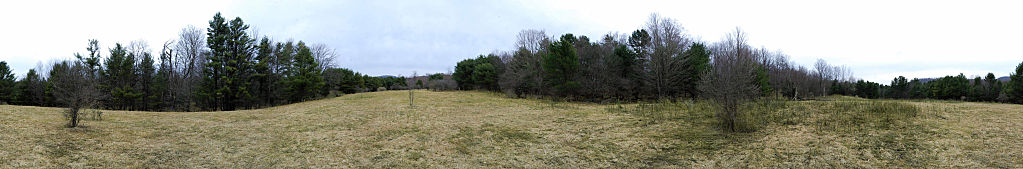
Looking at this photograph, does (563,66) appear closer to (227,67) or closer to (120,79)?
(227,67)

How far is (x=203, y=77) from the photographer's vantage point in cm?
2755

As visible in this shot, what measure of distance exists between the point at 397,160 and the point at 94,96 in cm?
1125

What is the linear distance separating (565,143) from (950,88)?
172ft

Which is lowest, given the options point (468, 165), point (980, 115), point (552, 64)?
point (468, 165)

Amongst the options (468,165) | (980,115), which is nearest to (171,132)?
(468,165)

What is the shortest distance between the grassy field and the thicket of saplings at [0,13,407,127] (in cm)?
1663

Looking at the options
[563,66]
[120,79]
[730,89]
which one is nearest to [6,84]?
[120,79]

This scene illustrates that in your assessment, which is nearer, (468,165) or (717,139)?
(468,165)

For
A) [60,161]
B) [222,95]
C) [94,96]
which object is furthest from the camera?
[222,95]

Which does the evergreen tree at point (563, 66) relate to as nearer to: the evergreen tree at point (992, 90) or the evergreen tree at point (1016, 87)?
the evergreen tree at point (1016, 87)

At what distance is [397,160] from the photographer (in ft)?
27.0

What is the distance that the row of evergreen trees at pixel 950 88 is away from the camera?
1167 inches

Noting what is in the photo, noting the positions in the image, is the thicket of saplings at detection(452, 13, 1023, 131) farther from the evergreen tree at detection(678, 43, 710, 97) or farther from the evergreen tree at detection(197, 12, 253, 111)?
the evergreen tree at detection(197, 12, 253, 111)

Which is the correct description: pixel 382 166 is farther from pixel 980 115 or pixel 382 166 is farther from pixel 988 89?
pixel 988 89
